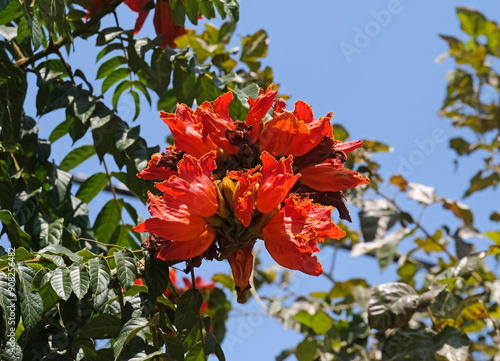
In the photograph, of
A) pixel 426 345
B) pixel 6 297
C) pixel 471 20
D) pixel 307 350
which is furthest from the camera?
pixel 471 20

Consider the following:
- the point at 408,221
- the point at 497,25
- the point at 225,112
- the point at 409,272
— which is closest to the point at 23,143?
the point at 225,112

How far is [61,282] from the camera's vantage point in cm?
121

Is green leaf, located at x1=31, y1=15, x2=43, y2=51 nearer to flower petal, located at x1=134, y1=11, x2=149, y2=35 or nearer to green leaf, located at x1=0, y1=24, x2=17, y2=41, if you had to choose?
green leaf, located at x1=0, y1=24, x2=17, y2=41

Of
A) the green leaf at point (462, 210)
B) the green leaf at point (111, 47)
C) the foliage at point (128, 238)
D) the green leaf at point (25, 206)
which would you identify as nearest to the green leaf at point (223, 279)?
the foliage at point (128, 238)

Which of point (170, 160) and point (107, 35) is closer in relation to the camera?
point (170, 160)

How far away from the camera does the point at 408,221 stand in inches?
106

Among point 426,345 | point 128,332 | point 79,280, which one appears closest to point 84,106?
point 79,280

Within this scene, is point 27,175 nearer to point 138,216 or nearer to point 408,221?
point 138,216

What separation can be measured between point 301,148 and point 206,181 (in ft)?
0.80

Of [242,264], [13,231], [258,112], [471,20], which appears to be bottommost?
[242,264]

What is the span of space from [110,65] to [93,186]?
38cm

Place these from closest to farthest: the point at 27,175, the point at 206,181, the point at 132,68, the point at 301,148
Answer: the point at 206,181 → the point at 301,148 → the point at 27,175 → the point at 132,68

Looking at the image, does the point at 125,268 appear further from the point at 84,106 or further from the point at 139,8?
the point at 139,8

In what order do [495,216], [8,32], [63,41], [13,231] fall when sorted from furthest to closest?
[495,216] < [63,41] < [8,32] < [13,231]
